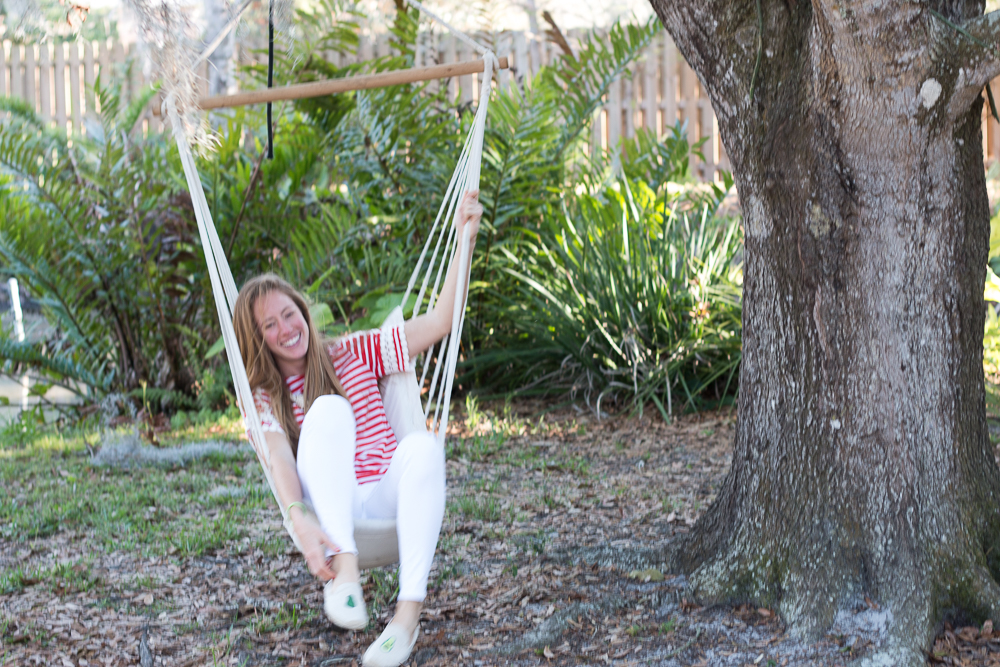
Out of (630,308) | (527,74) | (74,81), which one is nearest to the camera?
(630,308)

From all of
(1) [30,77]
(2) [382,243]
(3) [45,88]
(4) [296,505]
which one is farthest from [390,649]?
(1) [30,77]

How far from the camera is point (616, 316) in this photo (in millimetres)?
3443

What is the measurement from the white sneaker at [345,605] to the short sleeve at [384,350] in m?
0.50

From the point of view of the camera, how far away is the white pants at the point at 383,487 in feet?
5.10

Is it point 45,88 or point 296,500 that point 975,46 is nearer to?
point 296,500

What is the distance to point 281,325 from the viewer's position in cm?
179

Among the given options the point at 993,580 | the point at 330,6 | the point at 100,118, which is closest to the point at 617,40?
the point at 330,6

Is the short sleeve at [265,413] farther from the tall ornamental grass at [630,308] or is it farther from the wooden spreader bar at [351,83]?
the tall ornamental grass at [630,308]

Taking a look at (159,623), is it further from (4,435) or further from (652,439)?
(4,435)

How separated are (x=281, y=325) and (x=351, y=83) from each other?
550mm

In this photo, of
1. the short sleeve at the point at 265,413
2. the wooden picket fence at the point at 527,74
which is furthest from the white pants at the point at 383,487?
the wooden picket fence at the point at 527,74

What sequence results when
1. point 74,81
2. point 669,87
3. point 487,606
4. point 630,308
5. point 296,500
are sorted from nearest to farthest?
1. point 296,500
2. point 487,606
3. point 630,308
4. point 669,87
5. point 74,81

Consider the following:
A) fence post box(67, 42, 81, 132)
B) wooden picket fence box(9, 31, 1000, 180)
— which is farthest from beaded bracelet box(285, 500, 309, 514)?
fence post box(67, 42, 81, 132)

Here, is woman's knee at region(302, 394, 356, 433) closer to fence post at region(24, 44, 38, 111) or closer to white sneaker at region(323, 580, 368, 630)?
white sneaker at region(323, 580, 368, 630)
